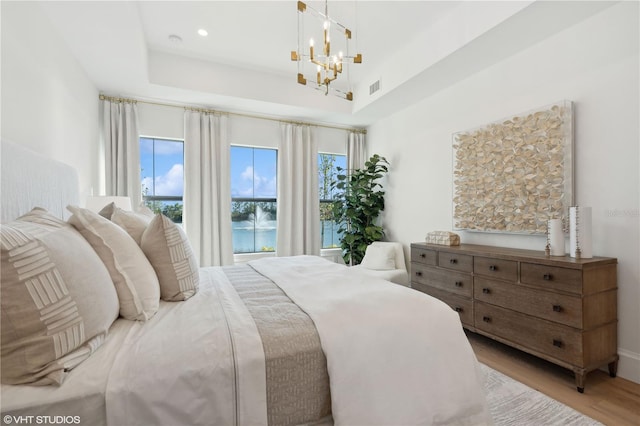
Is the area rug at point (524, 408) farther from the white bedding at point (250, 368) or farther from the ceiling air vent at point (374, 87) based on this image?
the ceiling air vent at point (374, 87)

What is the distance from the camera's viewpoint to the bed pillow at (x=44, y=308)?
79 centimetres

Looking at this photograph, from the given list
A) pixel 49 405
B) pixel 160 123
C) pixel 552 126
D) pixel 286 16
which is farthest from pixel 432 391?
pixel 160 123

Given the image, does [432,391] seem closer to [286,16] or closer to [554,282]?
[554,282]

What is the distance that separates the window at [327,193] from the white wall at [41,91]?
3.10 meters

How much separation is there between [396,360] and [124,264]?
1.21 m

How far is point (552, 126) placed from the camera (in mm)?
2430

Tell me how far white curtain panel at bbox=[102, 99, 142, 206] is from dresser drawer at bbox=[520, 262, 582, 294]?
4.16 meters

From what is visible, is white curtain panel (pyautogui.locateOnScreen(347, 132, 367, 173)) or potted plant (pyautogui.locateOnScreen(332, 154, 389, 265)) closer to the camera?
potted plant (pyautogui.locateOnScreen(332, 154, 389, 265))

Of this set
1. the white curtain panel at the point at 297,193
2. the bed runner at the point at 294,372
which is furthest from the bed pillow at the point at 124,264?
the white curtain panel at the point at 297,193

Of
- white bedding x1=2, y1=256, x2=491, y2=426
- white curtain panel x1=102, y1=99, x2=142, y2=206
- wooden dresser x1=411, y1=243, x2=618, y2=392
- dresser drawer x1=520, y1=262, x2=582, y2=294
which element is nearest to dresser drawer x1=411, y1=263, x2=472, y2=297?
wooden dresser x1=411, y1=243, x2=618, y2=392

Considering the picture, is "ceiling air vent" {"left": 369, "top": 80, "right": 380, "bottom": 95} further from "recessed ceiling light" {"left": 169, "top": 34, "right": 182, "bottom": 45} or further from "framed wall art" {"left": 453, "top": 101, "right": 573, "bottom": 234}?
"recessed ceiling light" {"left": 169, "top": 34, "right": 182, "bottom": 45}

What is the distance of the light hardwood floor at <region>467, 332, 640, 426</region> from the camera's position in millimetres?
1768

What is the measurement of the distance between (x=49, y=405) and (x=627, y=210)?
3.21m

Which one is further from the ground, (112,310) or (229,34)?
(229,34)
